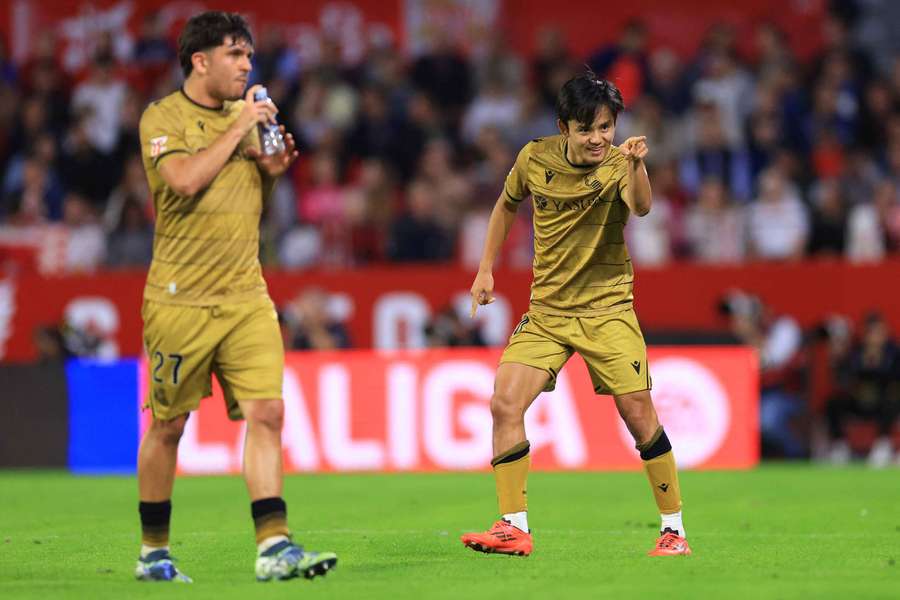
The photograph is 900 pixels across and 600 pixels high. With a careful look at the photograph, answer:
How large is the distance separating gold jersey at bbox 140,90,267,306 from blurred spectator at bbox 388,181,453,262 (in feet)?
33.6

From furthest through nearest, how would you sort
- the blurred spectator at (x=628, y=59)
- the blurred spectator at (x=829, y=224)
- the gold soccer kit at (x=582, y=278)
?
the blurred spectator at (x=628, y=59) → the blurred spectator at (x=829, y=224) → the gold soccer kit at (x=582, y=278)

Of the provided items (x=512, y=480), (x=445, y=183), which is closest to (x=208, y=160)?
(x=512, y=480)

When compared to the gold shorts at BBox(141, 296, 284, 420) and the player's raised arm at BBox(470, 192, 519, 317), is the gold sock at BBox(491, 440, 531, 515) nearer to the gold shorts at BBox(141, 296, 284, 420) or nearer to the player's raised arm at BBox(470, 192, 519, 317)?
the player's raised arm at BBox(470, 192, 519, 317)

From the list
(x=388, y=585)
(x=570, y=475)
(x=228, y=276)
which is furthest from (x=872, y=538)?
(x=570, y=475)

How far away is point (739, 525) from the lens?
9797 millimetres

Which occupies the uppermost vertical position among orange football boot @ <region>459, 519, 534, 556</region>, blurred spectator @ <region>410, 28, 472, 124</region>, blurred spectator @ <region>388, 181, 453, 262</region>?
blurred spectator @ <region>410, 28, 472, 124</region>

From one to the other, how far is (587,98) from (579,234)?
73 centimetres

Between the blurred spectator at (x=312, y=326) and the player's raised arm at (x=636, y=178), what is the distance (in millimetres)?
8968

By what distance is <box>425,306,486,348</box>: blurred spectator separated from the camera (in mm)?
16172

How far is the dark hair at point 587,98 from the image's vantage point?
7.79m

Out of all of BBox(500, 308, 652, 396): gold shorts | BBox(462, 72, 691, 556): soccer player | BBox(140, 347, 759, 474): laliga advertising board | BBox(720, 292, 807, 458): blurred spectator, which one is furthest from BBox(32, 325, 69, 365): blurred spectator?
BBox(500, 308, 652, 396): gold shorts

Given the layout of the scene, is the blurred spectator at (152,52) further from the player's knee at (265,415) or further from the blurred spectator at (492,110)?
the player's knee at (265,415)

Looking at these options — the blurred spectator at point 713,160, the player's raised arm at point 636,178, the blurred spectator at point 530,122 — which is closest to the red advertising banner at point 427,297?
the blurred spectator at point 713,160

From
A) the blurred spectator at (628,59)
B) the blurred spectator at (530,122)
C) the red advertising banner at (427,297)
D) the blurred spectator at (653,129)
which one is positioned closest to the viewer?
the red advertising banner at (427,297)
